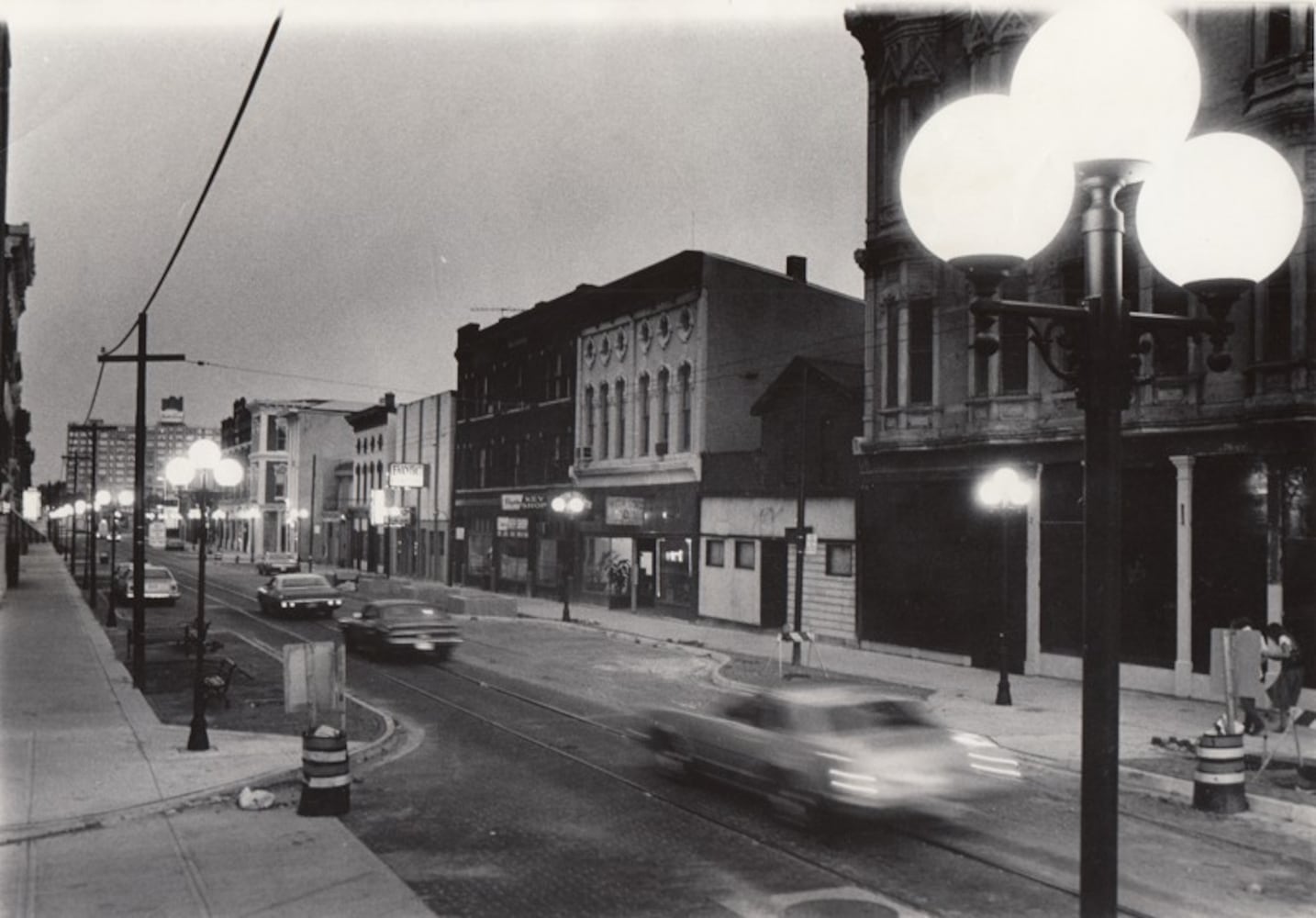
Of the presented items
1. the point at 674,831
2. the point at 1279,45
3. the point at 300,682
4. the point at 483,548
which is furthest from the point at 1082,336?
the point at 483,548

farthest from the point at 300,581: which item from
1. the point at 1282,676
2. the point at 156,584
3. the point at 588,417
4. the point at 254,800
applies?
the point at 1282,676

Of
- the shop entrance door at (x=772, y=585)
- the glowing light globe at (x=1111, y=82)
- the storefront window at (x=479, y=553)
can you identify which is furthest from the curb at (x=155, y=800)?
the storefront window at (x=479, y=553)

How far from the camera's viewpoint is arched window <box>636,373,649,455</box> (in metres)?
41.7

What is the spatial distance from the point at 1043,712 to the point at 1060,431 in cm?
667

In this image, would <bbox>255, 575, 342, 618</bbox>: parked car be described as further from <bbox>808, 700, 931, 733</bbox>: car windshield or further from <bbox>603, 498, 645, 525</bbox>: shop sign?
<bbox>808, 700, 931, 733</bbox>: car windshield

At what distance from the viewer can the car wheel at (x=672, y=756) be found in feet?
44.2

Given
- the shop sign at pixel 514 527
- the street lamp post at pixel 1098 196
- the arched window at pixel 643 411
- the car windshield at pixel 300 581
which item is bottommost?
the car windshield at pixel 300 581

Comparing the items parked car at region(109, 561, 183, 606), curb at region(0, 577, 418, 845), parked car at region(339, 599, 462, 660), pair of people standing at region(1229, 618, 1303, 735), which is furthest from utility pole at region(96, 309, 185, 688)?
parked car at region(109, 561, 183, 606)

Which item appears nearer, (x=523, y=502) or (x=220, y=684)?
(x=220, y=684)

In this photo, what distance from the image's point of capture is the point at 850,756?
11.0m

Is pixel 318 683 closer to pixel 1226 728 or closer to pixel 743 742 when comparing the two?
pixel 743 742

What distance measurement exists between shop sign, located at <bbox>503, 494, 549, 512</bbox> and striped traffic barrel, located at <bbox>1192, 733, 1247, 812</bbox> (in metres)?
37.1

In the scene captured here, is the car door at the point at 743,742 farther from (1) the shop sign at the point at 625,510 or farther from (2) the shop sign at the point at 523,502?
(2) the shop sign at the point at 523,502

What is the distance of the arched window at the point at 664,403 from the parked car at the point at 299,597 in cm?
1243
